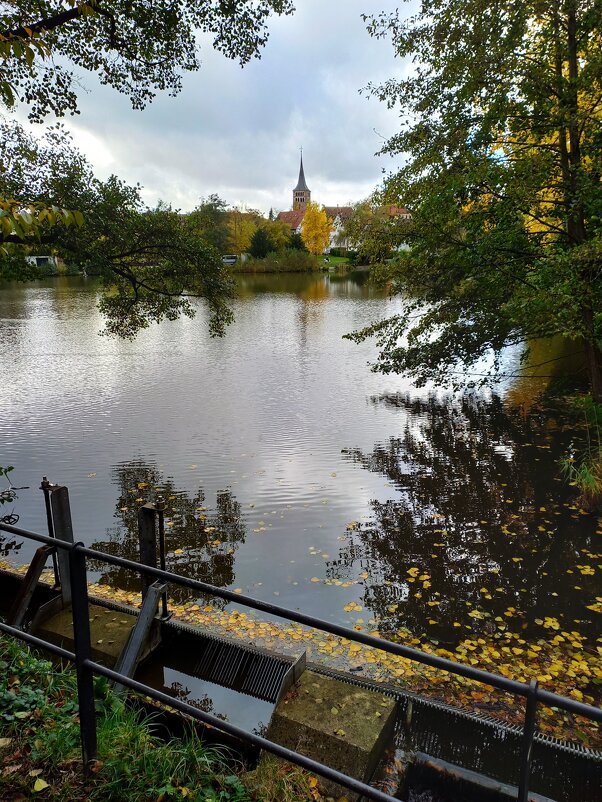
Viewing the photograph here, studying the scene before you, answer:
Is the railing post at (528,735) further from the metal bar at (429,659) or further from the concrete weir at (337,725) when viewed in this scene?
the concrete weir at (337,725)

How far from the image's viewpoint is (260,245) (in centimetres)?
7906

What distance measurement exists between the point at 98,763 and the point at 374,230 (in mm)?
10473

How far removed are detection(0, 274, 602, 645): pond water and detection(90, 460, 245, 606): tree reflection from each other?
1.4 inches

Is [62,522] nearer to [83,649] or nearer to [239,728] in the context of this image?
[83,649]

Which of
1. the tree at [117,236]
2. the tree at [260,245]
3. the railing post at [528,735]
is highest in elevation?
the tree at [260,245]

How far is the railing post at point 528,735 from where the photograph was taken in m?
1.47

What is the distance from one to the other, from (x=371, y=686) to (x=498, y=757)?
115 centimetres

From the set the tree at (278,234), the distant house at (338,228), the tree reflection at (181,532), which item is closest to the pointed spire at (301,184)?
the distant house at (338,228)

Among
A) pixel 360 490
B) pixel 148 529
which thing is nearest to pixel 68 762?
pixel 148 529

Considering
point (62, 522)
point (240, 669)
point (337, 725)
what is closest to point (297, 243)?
point (62, 522)

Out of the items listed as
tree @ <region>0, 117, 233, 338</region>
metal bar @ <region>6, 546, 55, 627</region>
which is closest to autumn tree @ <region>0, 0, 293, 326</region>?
tree @ <region>0, 117, 233, 338</region>

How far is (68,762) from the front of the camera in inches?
97.3

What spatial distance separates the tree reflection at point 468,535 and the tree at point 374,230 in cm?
457

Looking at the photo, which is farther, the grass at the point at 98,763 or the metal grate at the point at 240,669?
the metal grate at the point at 240,669
